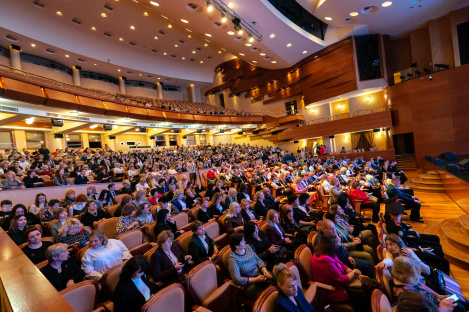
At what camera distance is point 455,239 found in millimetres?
3236

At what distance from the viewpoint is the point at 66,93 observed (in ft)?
30.5

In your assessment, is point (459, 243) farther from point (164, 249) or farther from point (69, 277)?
point (69, 277)

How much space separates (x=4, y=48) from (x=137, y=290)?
16588mm

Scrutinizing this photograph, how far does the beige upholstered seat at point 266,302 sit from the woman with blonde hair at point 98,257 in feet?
5.08

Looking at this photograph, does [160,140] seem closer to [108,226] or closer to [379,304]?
[108,226]

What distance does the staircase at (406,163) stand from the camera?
36.5 feet

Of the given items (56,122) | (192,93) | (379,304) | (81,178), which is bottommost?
(379,304)

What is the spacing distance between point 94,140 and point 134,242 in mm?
16014

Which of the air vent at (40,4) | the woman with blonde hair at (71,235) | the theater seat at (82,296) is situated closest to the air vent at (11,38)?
the air vent at (40,4)

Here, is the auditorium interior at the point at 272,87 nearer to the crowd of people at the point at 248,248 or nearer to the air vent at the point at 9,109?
the air vent at the point at 9,109

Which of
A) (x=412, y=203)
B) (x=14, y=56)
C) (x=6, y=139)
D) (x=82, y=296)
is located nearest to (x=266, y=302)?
(x=82, y=296)

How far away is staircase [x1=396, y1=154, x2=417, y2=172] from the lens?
36.5ft

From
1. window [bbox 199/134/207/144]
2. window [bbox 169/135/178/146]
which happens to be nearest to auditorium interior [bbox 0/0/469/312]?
window [bbox 169/135/178/146]

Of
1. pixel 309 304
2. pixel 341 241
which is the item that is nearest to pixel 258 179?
pixel 341 241
